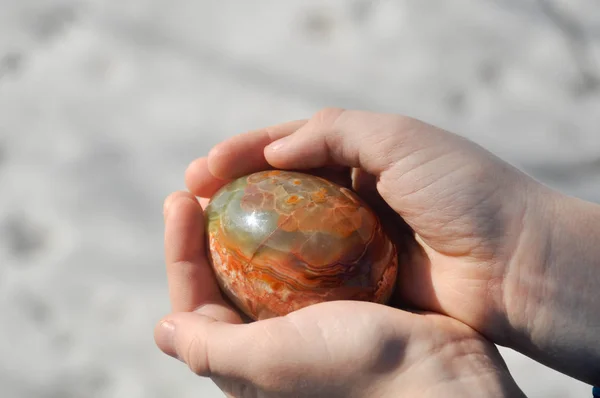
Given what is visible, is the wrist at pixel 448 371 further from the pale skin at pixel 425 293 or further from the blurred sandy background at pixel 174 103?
the blurred sandy background at pixel 174 103

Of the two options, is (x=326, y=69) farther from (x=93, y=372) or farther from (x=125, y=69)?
(x=93, y=372)

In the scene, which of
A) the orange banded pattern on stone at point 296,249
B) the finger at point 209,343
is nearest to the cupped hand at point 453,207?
the orange banded pattern on stone at point 296,249

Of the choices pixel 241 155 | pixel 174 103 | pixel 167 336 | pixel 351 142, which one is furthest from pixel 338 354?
pixel 174 103

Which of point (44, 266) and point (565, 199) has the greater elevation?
point (565, 199)

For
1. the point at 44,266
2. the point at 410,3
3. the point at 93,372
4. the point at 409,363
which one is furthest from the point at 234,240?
the point at 410,3

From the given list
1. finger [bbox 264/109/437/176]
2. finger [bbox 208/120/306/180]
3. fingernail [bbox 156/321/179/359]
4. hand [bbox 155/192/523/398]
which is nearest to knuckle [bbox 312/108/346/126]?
finger [bbox 264/109/437/176]
